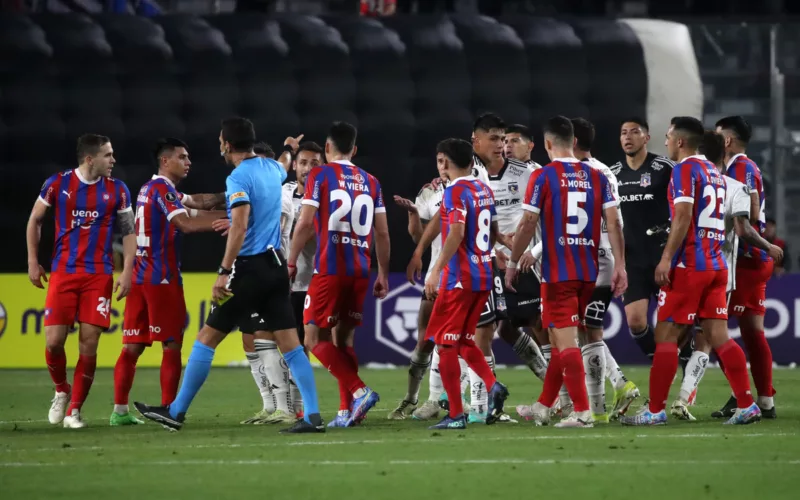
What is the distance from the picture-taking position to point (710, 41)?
20359mm

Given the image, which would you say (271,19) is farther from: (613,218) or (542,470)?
(542,470)

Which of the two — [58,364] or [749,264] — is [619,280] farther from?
[58,364]

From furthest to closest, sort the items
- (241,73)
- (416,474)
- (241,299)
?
(241,73)
(241,299)
(416,474)

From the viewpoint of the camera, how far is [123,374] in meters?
10.1

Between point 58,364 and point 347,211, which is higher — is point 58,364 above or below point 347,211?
below

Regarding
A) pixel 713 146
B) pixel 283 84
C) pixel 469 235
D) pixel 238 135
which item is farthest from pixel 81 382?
pixel 283 84

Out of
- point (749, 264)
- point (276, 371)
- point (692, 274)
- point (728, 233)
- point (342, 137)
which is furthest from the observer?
point (749, 264)

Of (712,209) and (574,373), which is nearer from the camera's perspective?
(574,373)

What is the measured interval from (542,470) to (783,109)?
46.6ft

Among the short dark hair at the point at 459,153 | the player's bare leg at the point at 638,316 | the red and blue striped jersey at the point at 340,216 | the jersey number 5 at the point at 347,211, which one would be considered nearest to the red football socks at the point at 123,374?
the red and blue striped jersey at the point at 340,216

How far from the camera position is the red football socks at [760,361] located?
1045 cm

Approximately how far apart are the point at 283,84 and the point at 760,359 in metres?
9.68

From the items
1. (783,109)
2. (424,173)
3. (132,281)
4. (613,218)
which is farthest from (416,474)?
(783,109)

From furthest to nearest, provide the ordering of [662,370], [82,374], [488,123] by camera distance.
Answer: [488,123] → [82,374] → [662,370]
